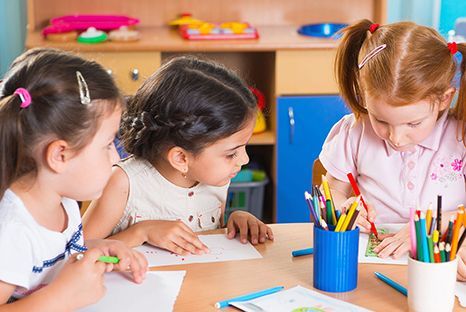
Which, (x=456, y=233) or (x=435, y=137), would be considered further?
(x=435, y=137)

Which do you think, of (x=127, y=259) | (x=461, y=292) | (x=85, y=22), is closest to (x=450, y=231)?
(x=461, y=292)

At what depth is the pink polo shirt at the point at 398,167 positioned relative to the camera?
67.5 inches

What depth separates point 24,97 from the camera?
115 cm

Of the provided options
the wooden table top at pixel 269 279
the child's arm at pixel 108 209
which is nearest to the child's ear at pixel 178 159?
the child's arm at pixel 108 209

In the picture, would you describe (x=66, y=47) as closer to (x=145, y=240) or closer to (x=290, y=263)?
(x=145, y=240)

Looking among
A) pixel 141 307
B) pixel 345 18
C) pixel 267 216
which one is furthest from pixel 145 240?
pixel 345 18

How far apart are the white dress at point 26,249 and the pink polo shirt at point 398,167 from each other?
723 millimetres

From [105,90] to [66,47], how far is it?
1807mm

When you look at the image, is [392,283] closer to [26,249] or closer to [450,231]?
[450,231]

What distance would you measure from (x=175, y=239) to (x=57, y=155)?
0.35 metres

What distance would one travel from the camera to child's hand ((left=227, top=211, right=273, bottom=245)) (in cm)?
152

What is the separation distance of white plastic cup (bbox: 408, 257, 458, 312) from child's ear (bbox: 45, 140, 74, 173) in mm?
544

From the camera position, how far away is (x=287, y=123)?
3.15m

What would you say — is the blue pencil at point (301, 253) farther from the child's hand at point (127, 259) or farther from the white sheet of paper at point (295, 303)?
the child's hand at point (127, 259)
